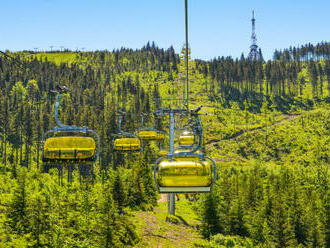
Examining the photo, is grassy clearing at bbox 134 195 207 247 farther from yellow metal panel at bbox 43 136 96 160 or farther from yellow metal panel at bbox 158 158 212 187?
yellow metal panel at bbox 158 158 212 187

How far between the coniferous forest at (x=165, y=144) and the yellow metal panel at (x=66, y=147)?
321 cm

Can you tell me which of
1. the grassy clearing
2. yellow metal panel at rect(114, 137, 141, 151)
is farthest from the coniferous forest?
yellow metal panel at rect(114, 137, 141, 151)

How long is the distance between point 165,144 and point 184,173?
291 feet

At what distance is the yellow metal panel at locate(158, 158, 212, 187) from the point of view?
8625 millimetres

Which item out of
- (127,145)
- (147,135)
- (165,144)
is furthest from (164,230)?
(165,144)

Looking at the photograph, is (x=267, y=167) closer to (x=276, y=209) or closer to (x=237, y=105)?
(x=276, y=209)

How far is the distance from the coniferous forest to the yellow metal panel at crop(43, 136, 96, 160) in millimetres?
3209

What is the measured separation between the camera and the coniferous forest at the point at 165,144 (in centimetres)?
2773

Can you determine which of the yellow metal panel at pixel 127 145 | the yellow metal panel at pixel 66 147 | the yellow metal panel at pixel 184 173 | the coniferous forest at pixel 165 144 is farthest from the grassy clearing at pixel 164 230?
the yellow metal panel at pixel 184 173

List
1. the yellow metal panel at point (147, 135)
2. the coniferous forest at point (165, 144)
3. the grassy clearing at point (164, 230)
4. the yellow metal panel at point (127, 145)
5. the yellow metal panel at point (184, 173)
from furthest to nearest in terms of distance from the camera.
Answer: the grassy clearing at point (164, 230), the coniferous forest at point (165, 144), the yellow metal panel at point (147, 135), the yellow metal panel at point (127, 145), the yellow metal panel at point (184, 173)

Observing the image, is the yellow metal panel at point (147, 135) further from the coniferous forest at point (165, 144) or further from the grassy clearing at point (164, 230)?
the grassy clearing at point (164, 230)

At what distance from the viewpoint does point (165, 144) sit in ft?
319

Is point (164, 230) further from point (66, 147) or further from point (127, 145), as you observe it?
point (66, 147)

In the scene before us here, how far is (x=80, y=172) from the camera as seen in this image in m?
61.7
